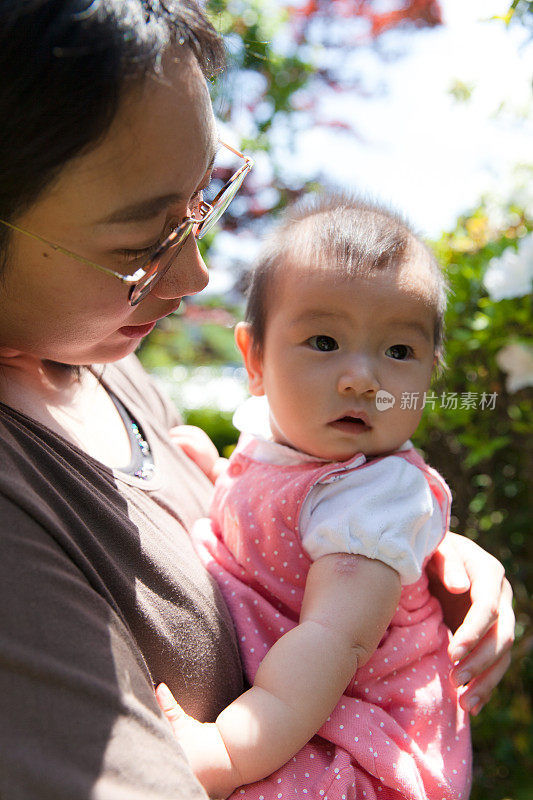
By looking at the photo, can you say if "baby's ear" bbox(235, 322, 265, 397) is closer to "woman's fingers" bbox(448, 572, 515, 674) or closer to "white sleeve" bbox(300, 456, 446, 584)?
"white sleeve" bbox(300, 456, 446, 584)

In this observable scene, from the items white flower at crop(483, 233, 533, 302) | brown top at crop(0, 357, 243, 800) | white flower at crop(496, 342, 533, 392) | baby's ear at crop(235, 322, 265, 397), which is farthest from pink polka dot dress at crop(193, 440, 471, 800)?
white flower at crop(483, 233, 533, 302)

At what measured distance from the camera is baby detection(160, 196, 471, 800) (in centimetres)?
125

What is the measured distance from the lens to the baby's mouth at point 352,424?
1.55 m

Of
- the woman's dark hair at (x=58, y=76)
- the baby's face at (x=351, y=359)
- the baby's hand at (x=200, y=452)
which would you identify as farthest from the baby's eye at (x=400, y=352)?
the woman's dark hair at (x=58, y=76)

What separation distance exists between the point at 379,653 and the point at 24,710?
0.78 m

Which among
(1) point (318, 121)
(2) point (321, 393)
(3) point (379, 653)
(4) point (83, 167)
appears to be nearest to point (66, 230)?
(4) point (83, 167)

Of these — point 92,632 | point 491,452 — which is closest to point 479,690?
point 92,632

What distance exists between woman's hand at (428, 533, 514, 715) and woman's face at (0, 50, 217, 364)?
0.99m

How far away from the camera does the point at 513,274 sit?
256 cm

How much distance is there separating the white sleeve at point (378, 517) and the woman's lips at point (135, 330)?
516 mm

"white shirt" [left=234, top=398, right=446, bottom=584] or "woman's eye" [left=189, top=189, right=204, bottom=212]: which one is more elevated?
"woman's eye" [left=189, top=189, right=204, bottom=212]

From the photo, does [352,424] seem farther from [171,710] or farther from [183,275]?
[171,710]

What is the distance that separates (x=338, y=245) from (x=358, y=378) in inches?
12.8

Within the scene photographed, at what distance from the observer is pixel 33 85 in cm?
106
